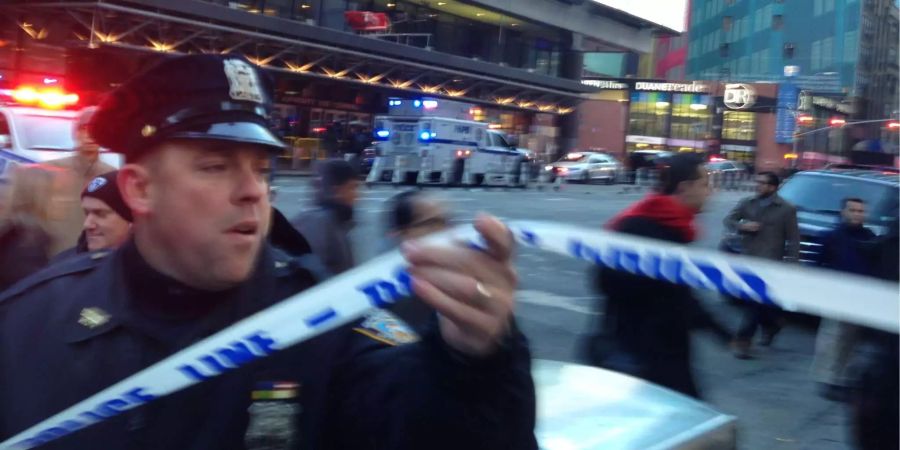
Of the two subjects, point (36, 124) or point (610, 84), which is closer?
point (36, 124)

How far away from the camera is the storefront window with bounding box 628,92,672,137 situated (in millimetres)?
58406

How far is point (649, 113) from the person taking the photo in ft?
199

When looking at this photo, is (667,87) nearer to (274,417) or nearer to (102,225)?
(102,225)

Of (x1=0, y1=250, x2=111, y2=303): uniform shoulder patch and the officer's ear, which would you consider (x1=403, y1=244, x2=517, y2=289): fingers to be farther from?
(x1=0, y1=250, x2=111, y2=303): uniform shoulder patch

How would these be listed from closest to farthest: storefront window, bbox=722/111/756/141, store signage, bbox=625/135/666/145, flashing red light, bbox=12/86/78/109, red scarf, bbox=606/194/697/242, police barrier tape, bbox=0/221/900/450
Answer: police barrier tape, bbox=0/221/900/450 → red scarf, bbox=606/194/697/242 → flashing red light, bbox=12/86/78/109 → storefront window, bbox=722/111/756/141 → store signage, bbox=625/135/666/145

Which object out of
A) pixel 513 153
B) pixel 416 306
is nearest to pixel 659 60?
pixel 513 153

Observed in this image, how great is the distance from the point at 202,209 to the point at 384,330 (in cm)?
40

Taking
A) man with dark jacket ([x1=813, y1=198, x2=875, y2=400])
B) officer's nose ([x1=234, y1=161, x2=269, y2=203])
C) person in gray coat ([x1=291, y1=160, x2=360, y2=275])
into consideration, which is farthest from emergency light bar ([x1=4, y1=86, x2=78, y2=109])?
officer's nose ([x1=234, y1=161, x2=269, y2=203])

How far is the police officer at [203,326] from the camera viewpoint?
5.53 ft

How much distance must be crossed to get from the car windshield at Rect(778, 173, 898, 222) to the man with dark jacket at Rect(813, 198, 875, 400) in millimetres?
3568

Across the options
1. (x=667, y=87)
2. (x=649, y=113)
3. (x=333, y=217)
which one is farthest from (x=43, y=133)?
(x=649, y=113)

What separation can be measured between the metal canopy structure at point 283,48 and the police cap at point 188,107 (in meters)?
14.0

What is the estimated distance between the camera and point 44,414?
178cm

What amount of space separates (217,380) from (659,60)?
→ 66.4 meters
